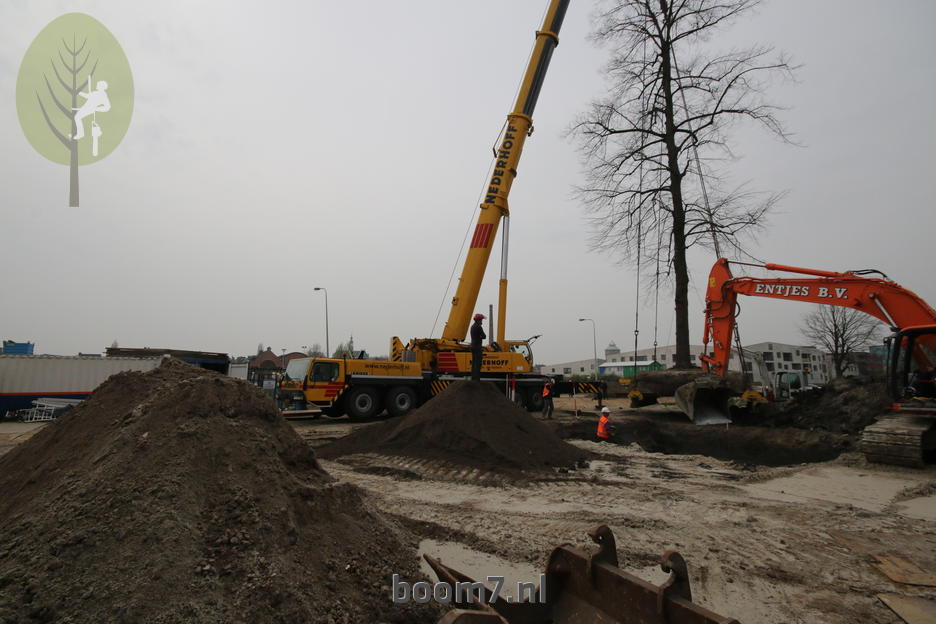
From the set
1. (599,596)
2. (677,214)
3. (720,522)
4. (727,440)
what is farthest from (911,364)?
(599,596)

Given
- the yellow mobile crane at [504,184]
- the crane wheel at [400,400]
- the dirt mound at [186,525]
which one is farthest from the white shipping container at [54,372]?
the dirt mound at [186,525]

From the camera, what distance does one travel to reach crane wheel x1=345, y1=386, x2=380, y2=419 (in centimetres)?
1563

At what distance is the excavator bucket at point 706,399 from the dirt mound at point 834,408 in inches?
32.5

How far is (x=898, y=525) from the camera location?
205 inches

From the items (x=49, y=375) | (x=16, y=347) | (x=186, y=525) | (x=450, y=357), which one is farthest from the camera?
(x=16, y=347)

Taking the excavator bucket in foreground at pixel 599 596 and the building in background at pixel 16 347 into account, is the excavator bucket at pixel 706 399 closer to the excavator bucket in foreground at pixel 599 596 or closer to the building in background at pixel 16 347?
the excavator bucket in foreground at pixel 599 596

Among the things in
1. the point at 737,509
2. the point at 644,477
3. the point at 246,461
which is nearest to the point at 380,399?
the point at 644,477

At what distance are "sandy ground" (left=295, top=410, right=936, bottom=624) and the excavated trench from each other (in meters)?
2.13

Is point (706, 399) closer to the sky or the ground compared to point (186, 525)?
closer to the ground

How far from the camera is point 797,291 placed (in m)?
11.7

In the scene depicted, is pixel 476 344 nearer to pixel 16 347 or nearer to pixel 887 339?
pixel 887 339

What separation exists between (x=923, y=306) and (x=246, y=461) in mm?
12247

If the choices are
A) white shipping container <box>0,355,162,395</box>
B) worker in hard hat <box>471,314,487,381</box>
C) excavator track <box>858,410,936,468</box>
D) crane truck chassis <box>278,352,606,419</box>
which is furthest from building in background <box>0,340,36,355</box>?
excavator track <box>858,410,936,468</box>

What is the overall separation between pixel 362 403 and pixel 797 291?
496 inches
